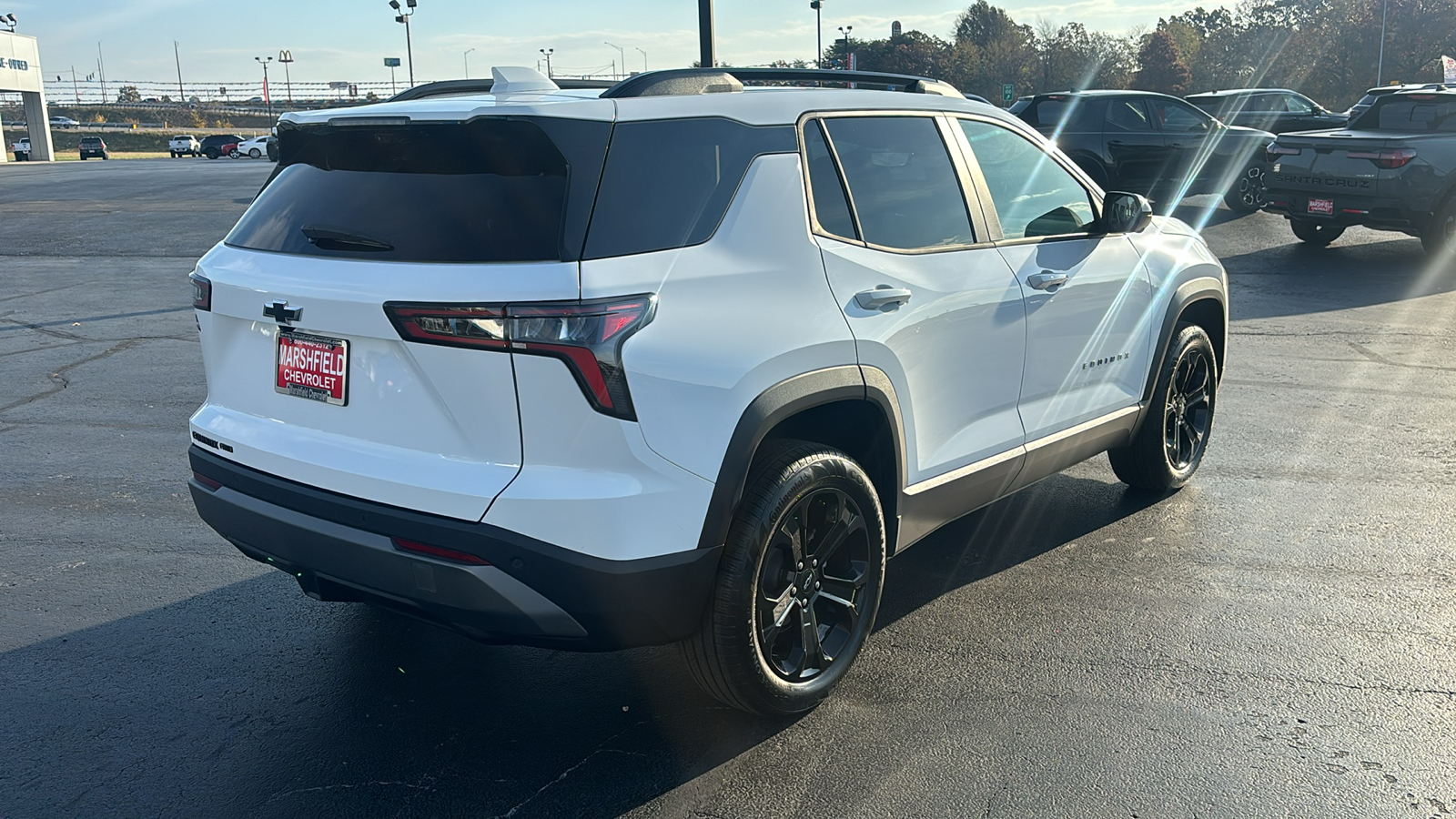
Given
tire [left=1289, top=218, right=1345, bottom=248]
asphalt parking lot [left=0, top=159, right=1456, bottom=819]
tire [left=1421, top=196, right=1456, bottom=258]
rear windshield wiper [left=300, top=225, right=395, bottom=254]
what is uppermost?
rear windshield wiper [left=300, top=225, right=395, bottom=254]

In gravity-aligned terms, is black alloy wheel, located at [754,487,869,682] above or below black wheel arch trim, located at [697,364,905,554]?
below

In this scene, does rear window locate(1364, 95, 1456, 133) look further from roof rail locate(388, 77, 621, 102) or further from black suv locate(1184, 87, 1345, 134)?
roof rail locate(388, 77, 621, 102)

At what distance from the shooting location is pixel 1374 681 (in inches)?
142

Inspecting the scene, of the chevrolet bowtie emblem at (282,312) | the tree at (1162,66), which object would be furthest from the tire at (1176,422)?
the tree at (1162,66)

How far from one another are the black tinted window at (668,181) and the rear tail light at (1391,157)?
1153 cm

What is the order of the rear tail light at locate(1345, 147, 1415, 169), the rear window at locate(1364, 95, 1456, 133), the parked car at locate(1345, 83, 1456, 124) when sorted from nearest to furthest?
the rear tail light at locate(1345, 147, 1415, 169), the rear window at locate(1364, 95, 1456, 133), the parked car at locate(1345, 83, 1456, 124)

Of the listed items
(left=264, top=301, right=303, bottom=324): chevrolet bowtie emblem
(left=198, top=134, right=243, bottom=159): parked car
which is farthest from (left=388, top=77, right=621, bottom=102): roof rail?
(left=198, top=134, right=243, bottom=159): parked car

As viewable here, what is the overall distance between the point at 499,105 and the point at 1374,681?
3.19 metres

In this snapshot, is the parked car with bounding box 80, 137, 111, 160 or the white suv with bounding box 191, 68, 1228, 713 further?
the parked car with bounding box 80, 137, 111, 160

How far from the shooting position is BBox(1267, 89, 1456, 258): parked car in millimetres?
12211

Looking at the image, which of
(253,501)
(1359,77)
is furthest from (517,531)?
(1359,77)

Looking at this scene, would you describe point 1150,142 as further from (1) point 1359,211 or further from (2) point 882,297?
(2) point 882,297

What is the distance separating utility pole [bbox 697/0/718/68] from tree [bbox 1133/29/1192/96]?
8187 centimetres

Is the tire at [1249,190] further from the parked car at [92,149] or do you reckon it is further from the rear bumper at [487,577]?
the parked car at [92,149]
